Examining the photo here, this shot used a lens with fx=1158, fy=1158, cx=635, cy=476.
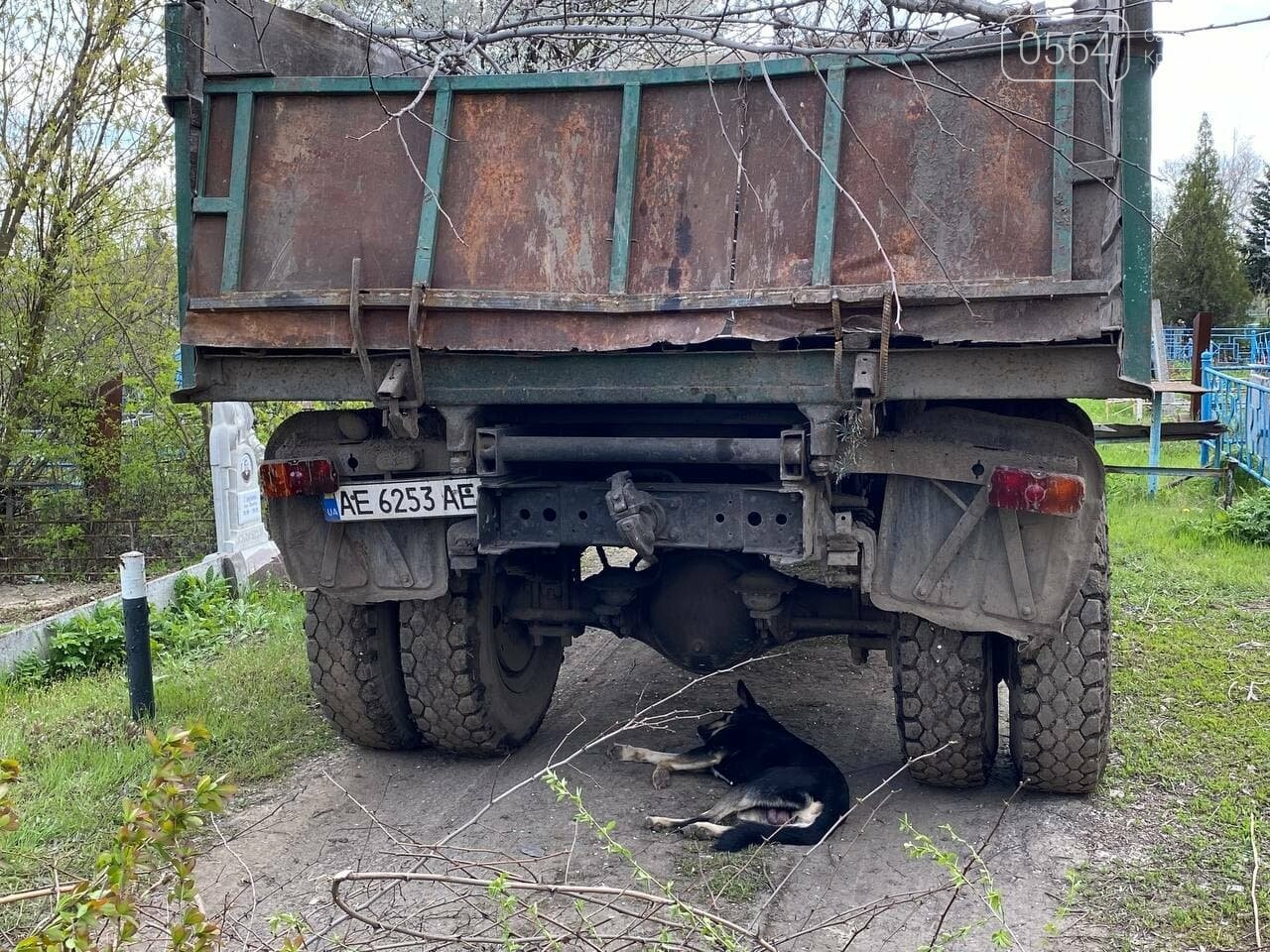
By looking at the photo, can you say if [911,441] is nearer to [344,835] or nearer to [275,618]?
[344,835]

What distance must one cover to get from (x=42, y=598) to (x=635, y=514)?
7.20 m

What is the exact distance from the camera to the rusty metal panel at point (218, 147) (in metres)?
4.16

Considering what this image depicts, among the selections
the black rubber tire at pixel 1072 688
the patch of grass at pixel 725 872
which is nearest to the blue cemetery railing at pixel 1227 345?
the black rubber tire at pixel 1072 688

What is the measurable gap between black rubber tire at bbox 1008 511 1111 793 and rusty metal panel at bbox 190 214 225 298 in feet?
10.4

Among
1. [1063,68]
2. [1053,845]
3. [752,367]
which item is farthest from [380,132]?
[1053,845]

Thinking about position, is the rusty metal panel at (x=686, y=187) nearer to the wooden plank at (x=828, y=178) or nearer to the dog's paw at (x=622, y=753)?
the wooden plank at (x=828, y=178)

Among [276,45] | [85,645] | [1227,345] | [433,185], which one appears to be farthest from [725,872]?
[1227,345]

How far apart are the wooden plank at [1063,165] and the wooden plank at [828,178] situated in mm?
656

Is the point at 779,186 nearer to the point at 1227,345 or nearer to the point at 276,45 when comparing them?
the point at 276,45

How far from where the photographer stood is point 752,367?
3.85 m

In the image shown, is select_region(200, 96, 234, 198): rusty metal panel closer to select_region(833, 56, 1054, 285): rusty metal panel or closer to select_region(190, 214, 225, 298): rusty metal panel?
select_region(190, 214, 225, 298): rusty metal panel

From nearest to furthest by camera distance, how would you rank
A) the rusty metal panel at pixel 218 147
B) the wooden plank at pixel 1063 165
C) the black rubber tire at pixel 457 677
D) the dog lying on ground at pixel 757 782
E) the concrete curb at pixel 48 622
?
1. the wooden plank at pixel 1063 165
2. the dog lying on ground at pixel 757 782
3. the rusty metal panel at pixel 218 147
4. the black rubber tire at pixel 457 677
5. the concrete curb at pixel 48 622

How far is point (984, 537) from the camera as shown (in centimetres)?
396

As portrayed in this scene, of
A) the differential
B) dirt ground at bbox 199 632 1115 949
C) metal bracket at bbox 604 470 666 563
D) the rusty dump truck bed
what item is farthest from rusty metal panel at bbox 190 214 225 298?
the differential
